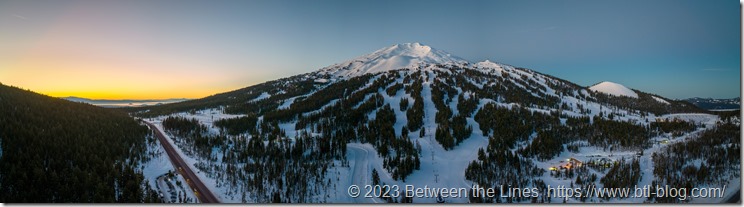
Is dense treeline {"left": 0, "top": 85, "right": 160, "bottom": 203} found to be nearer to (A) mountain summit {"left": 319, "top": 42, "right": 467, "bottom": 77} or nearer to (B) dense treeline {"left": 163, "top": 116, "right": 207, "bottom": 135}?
(B) dense treeline {"left": 163, "top": 116, "right": 207, "bottom": 135}

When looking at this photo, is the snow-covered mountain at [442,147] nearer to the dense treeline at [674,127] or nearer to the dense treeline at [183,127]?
the dense treeline at [674,127]

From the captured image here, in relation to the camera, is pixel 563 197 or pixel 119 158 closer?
pixel 563 197

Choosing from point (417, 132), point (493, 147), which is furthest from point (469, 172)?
point (417, 132)

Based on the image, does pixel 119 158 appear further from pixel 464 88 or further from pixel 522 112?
pixel 464 88

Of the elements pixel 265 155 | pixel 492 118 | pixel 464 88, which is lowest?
pixel 265 155

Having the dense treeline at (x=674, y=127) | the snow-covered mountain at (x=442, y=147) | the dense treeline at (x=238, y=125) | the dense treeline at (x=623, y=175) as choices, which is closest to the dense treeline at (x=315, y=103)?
the snow-covered mountain at (x=442, y=147)

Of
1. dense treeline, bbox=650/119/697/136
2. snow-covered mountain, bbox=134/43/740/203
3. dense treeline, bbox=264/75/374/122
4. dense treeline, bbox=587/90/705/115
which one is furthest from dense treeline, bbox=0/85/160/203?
dense treeline, bbox=587/90/705/115
